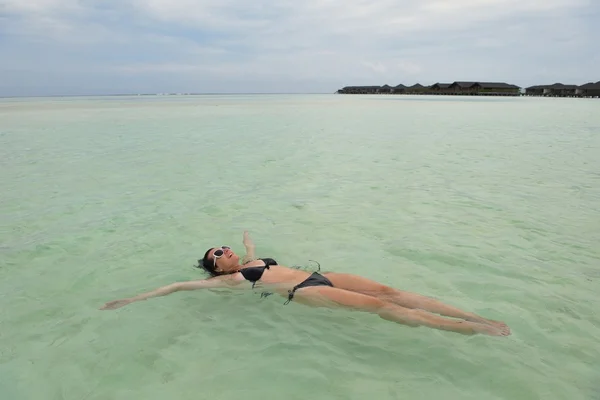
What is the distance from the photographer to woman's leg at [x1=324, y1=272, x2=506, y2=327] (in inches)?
181

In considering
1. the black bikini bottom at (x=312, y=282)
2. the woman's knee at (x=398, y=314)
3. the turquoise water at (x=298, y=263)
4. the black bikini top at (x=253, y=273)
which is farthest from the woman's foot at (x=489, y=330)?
the black bikini top at (x=253, y=273)

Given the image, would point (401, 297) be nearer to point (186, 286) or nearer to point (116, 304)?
point (186, 286)

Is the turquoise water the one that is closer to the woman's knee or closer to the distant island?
the woman's knee

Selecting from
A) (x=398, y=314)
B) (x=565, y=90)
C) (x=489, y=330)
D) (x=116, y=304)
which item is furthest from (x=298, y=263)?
(x=565, y=90)

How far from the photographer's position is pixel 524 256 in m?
Answer: 6.94

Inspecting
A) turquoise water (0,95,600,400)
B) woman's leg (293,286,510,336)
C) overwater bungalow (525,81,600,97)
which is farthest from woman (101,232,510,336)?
overwater bungalow (525,81,600,97)

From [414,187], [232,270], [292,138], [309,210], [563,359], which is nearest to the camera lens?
[563,359]

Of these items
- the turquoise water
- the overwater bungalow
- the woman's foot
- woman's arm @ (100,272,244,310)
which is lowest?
the turquoise water

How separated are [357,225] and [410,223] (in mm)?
1071

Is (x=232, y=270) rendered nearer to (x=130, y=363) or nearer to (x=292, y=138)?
(x=130, y=363)

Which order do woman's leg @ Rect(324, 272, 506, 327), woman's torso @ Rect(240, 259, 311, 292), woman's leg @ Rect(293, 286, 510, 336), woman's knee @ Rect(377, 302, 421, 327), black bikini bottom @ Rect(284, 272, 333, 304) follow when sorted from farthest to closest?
woman's torso @ Rect(240, 259, 311, 292) < black bikini bottom @ Rect(284, 272, 333, 304) < woman's leg @ Rect(324, 272, 506, 327) < woman's knee @ Rect(377, 302, 421, 327) < woman's leg @ Rect(293, 286, 510, 336)

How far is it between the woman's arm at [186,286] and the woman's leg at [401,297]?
1231 mm

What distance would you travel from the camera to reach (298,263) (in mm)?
7035

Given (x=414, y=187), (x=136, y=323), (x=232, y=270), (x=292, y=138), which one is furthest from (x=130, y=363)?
(x=292, y=138)
